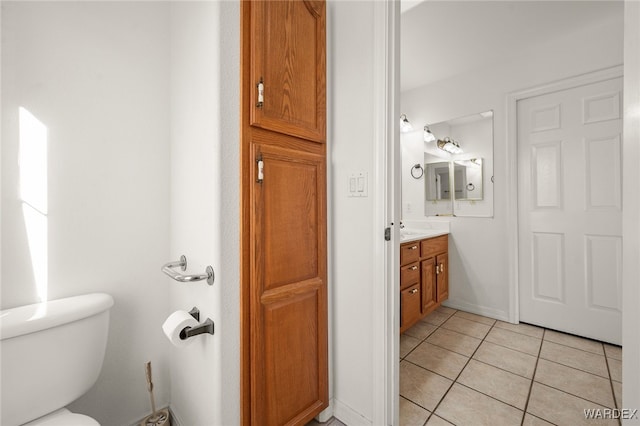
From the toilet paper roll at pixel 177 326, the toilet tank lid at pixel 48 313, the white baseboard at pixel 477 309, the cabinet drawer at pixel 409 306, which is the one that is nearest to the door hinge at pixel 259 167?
the toilet paper roll at pixel 177 326

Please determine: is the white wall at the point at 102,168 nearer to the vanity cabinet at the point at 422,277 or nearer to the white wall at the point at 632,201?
the vanity cabinet at the point at 422,277

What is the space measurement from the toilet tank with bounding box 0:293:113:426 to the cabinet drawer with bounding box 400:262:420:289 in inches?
70.3

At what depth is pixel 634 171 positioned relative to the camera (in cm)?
71

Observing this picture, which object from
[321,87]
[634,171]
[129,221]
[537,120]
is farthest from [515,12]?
[129,221]

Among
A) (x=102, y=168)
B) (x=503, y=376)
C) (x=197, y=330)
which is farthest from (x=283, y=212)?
(x=503, y=376)

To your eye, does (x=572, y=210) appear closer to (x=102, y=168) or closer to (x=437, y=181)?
(x=437, y=181)

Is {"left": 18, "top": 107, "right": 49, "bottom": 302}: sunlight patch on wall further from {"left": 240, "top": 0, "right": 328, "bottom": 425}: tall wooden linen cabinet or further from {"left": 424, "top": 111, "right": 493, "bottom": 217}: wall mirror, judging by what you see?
{"left": 424, "top": 111, "right": 493, "bottom": 217}: wall mirror

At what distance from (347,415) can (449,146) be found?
105 inches

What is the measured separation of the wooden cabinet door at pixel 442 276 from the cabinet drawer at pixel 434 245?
2.8 inches

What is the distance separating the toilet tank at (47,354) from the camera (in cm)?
87

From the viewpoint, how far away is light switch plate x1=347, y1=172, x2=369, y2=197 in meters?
1.26

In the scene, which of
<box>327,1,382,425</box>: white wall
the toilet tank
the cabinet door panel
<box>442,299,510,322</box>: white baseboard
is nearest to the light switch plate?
<box>327,1,382,425</box>: white wall

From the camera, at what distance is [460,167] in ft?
9.52

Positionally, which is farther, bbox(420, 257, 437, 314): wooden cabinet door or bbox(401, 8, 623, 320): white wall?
bbox(420, 257, 437, 314): wooden cabinet door
